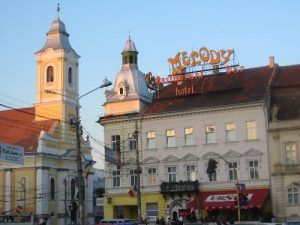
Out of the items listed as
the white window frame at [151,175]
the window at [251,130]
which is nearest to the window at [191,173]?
the white window frame at [151,175]

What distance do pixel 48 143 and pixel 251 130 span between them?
35230 millimetres

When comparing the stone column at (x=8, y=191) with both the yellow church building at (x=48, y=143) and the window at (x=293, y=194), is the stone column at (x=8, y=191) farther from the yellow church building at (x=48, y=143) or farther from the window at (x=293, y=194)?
the window at (x=293, y=194)

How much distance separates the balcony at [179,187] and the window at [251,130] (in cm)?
640

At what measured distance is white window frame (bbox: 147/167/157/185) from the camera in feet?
181

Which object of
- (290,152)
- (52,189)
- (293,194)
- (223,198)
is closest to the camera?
(293,194)

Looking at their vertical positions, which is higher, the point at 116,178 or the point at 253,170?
the point at 253,170

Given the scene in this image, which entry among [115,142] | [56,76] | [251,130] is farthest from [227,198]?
[56,76]

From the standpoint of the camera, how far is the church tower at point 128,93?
191 ft

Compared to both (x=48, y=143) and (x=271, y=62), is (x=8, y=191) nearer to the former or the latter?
(x=48, y=143)

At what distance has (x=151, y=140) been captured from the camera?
56.0 m

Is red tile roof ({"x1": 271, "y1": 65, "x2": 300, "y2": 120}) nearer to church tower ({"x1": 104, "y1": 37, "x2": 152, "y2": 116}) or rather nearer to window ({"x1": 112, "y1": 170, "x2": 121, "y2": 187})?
church tower ({"x1": 104, "y1": 37, "x2": 152, "y2": 116})

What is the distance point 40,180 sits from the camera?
74.8 meters

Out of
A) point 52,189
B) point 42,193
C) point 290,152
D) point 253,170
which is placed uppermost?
point 290,152

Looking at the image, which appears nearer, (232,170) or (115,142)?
(232,170)
